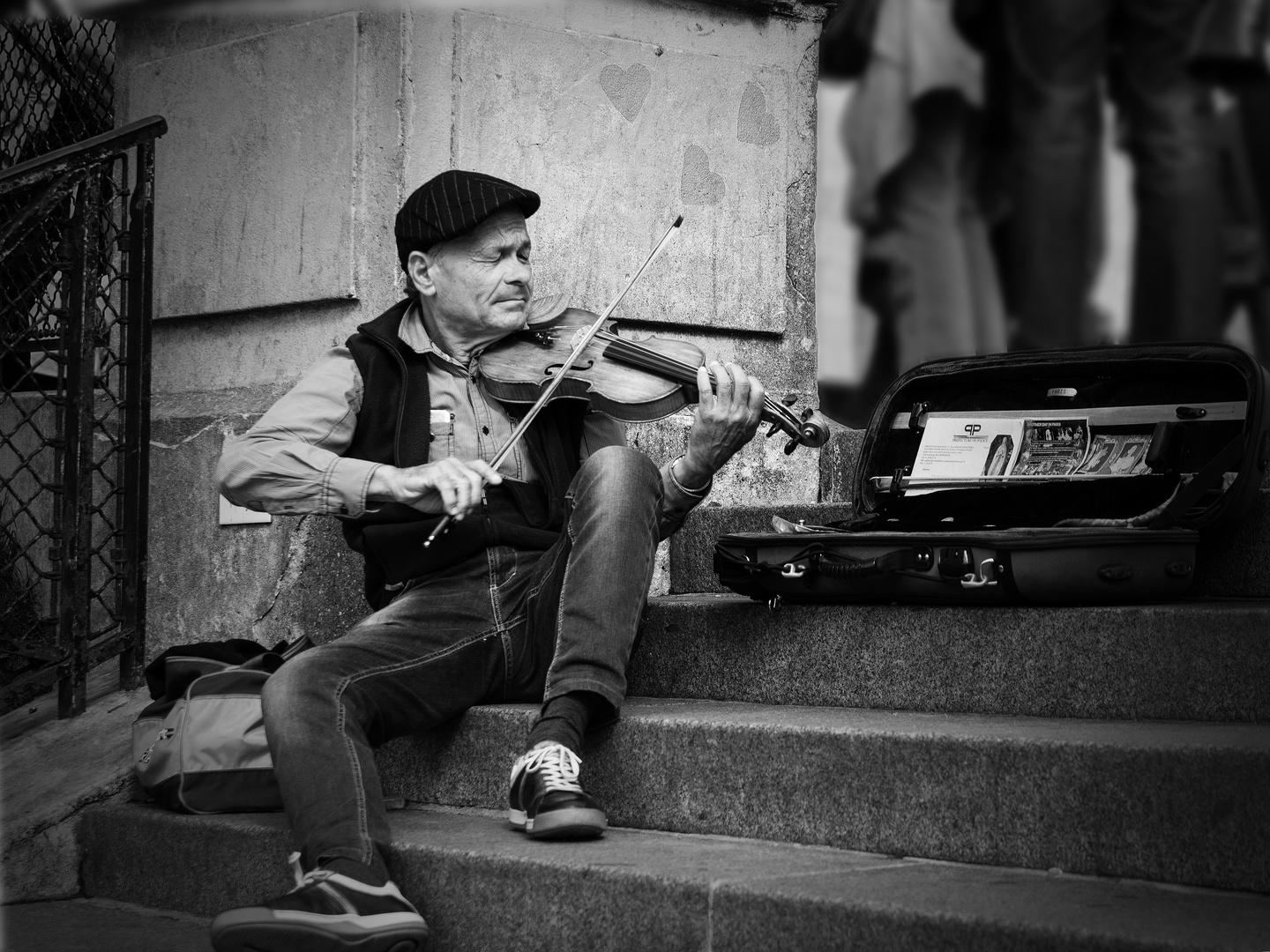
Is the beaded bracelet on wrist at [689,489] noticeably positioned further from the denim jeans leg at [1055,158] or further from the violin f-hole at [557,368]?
the denim jeans leg at [1055,158]

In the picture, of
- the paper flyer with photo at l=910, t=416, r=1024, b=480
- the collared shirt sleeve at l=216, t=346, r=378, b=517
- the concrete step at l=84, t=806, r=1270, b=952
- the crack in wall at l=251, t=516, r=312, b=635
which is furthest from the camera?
the crack in wall at l=251, t=516, r=312, b=635

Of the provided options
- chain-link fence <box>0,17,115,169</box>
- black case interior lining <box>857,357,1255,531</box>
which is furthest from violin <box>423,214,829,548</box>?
chain-link fence <box>0,17,115,169</box>

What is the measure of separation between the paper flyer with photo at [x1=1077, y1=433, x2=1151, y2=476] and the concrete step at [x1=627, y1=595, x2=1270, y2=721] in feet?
1.20

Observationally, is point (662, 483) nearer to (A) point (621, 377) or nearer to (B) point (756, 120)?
(A) point (621, 377)

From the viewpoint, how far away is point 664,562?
3.52m

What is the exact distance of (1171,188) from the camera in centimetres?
366

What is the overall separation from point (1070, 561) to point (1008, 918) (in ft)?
2.60

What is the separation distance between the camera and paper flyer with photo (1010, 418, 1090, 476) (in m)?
2.81

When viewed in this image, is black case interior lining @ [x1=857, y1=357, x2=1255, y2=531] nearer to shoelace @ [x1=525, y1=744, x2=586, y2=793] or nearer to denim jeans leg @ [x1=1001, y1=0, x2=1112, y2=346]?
shoelace @ [x1=525, y1=744, x2=586, y2=793]

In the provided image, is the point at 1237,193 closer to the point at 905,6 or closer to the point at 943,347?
the point at 943,347

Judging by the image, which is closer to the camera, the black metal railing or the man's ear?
the man's ear

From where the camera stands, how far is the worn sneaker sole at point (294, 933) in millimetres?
1885

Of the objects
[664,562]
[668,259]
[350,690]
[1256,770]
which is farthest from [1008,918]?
[668,259]

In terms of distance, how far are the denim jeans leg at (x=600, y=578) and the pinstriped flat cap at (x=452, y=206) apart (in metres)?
0.59
